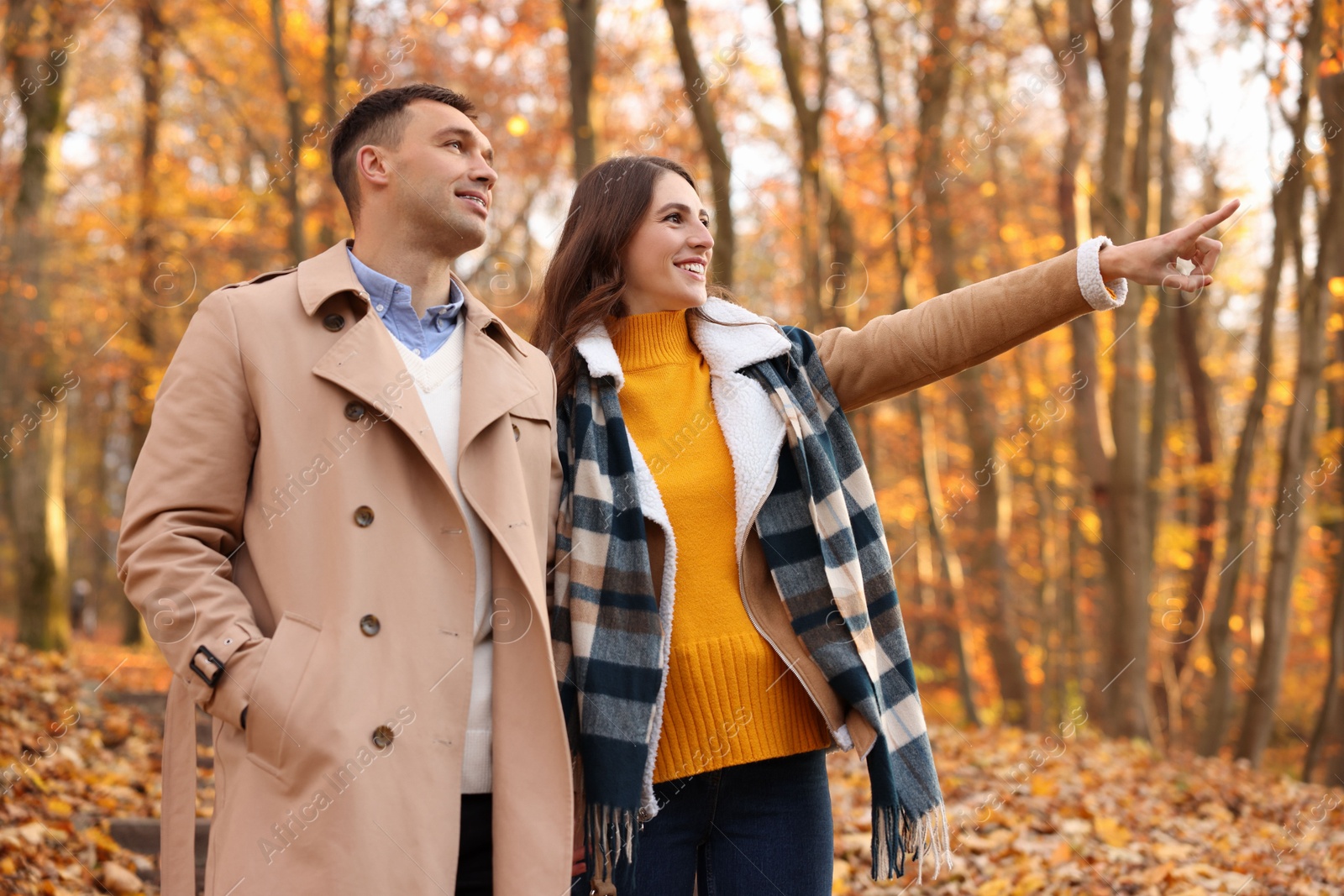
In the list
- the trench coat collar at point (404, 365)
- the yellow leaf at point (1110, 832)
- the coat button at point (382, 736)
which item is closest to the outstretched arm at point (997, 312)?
the trench coat collar at point (404, 365)

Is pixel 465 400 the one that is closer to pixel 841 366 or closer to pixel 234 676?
pixel 234 676

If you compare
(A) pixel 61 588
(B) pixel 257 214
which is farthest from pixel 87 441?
(A) pixel 61 588

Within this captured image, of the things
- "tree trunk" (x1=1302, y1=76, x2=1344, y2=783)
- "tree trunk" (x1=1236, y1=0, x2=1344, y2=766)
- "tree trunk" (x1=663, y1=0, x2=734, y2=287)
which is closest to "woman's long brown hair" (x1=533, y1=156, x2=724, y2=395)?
"tree trunk" (x1=663, y1=0, x2=734, y2=287)

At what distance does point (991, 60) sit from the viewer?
42.5ft

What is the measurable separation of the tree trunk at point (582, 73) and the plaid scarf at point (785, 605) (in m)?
5.21

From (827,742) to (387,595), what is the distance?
40.6 inches

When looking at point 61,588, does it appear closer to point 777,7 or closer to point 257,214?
point 257,214

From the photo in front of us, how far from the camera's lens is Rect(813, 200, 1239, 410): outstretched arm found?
2.27 m

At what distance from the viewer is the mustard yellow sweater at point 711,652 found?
233 centimetres

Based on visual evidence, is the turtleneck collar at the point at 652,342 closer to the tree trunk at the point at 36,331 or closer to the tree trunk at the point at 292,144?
the tree trunk at the point at 292,144

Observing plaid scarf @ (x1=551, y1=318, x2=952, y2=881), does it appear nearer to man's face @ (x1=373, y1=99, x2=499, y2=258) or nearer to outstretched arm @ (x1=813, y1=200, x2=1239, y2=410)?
outstretched arm @ (x1=813, y1=200, x2=1239, y2=410)

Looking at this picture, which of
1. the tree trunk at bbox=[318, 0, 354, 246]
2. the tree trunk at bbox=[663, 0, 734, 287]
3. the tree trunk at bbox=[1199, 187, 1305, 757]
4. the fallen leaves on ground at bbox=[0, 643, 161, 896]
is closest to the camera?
the fallen leaves on ground at bbox=[0, 643, 161, 896]

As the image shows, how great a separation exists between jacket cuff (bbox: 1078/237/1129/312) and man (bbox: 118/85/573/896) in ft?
4.13

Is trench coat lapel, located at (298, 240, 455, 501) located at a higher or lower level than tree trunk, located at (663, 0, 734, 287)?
lower
